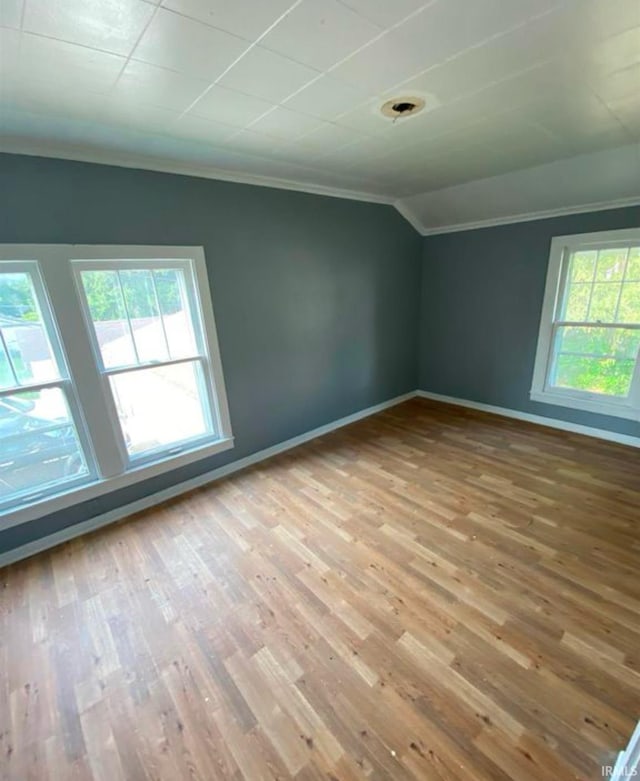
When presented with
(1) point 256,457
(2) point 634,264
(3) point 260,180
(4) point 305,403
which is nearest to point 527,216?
(2) point 634,264

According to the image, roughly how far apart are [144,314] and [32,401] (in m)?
0.91

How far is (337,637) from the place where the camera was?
1.64m

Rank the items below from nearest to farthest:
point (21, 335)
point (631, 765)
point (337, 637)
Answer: point (631, 765)
point (337, 637)
point (21, 335)

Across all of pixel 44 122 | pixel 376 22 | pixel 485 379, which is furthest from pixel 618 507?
pixel 44 122

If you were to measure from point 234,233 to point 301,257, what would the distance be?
2.31 feet

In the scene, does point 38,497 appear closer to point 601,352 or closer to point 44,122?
point 44,122

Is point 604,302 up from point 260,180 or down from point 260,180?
down

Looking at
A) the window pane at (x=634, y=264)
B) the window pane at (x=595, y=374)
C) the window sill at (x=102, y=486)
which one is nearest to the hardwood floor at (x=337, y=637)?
the window sill at (x=102, y=486)

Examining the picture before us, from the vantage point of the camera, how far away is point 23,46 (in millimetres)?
1192

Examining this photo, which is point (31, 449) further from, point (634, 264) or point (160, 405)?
point (634, 264)

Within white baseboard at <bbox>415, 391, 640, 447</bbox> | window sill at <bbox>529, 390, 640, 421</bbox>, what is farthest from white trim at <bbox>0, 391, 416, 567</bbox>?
window sill at <bbox>529, 390, 640, 421</bbox>

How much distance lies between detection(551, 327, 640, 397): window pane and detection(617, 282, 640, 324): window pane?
10 centimetres

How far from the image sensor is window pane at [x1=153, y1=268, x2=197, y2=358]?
2609mm

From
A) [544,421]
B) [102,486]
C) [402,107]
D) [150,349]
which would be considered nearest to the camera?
[402,107]
